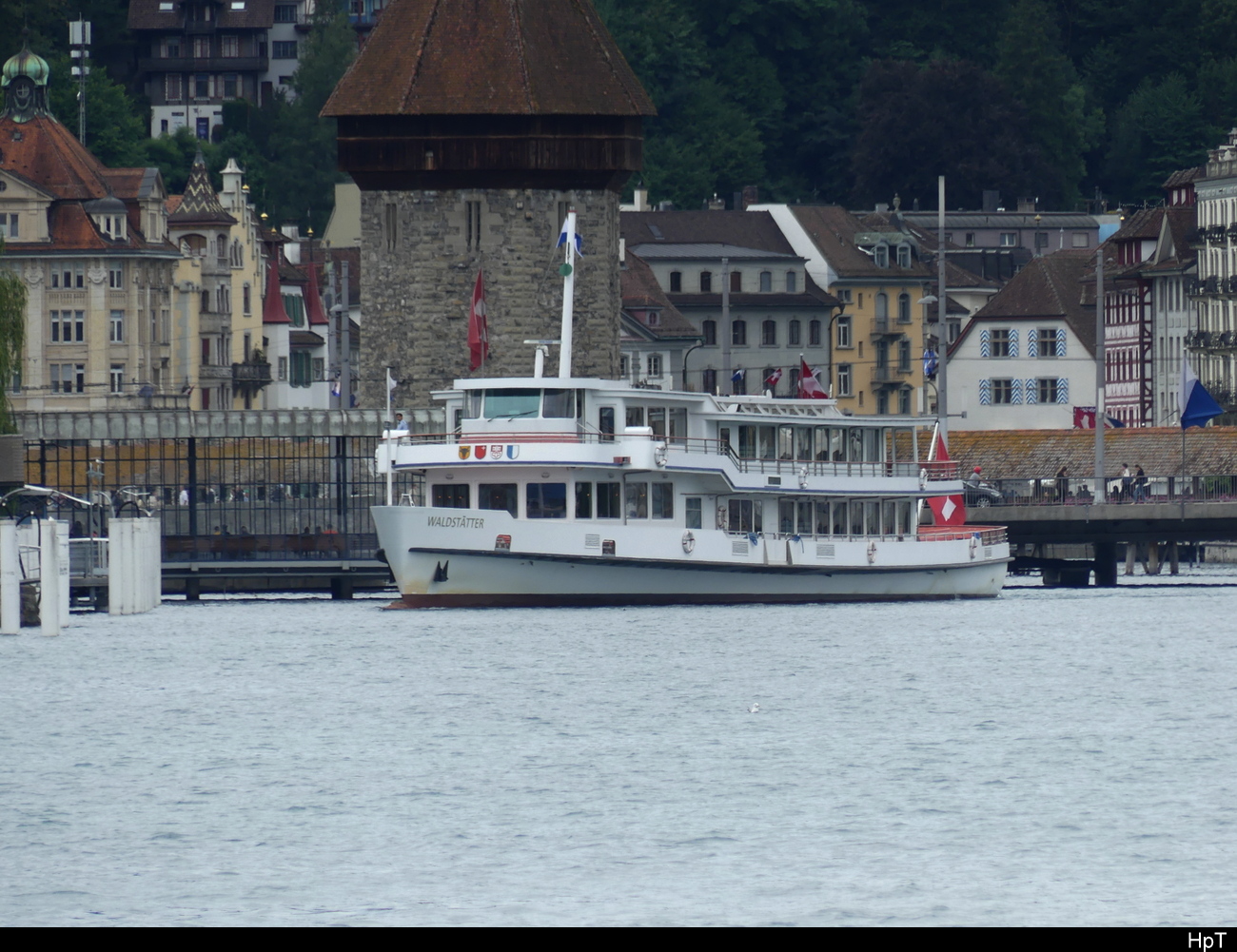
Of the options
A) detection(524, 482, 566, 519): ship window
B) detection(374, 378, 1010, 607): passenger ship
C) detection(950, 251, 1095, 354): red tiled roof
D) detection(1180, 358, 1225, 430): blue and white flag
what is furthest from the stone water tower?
detection(950, 251, 1095, 354): red tiled roof

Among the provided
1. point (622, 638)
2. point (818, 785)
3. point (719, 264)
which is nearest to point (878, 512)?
point (622, 638)

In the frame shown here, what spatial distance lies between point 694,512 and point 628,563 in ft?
8.45

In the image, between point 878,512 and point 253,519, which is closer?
point 878,512

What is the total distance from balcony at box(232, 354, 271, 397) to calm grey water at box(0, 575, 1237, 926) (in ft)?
200

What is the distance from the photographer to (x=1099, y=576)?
93.1 m

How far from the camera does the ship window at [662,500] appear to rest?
75062 mm

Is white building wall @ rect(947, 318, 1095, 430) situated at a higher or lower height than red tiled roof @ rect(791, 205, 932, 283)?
lower

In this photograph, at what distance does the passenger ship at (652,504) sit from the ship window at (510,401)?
26 millimetres

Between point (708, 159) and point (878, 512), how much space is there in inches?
3423

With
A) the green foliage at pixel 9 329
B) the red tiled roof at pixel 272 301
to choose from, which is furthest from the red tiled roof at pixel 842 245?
the green foliage at pixel 9 329

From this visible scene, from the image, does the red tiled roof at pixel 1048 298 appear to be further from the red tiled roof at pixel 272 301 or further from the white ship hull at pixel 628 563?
the white ship hull at pixel 628 563

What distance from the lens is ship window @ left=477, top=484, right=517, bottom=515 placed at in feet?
240

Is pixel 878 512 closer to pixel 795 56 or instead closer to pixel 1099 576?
pixel 1099 576

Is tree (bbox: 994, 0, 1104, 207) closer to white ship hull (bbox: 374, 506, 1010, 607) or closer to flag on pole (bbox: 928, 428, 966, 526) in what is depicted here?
flag on pole (bbox: 928, 428, 966, 526)
